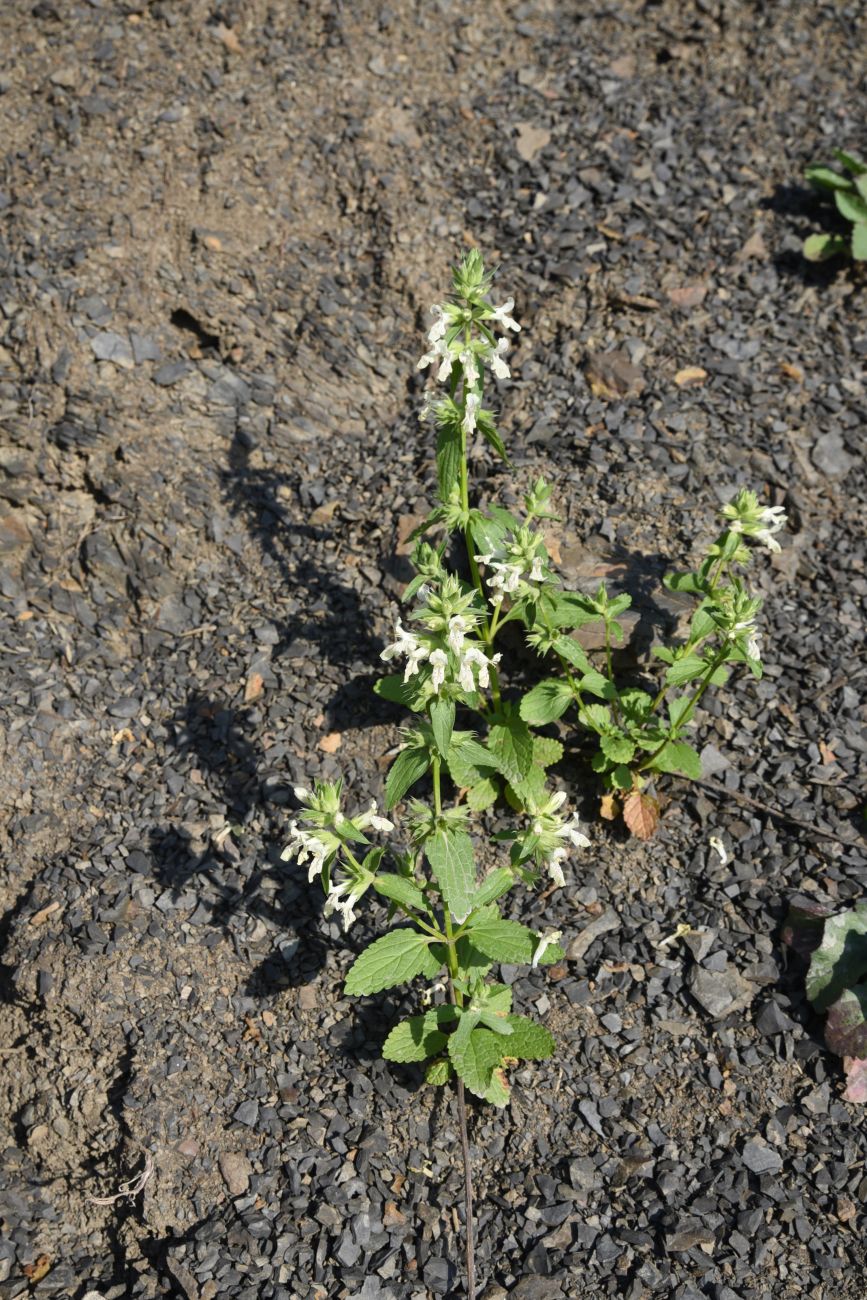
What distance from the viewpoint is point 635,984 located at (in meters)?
3.81

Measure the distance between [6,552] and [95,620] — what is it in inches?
19.0

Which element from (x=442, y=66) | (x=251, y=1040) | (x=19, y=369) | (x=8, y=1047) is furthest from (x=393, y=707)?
(x=442, y=66)

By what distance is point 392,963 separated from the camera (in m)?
3.29

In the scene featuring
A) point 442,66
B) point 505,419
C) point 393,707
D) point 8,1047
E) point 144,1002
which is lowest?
point 8,1047

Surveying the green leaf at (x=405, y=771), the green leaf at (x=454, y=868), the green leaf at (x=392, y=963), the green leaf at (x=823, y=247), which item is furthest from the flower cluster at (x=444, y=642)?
the green leaf at (x=823, y=247)

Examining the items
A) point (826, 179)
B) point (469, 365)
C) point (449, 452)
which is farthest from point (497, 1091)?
point (826, 179)

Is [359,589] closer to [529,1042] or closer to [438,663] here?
[438,663]

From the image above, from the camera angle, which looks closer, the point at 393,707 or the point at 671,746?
the point at 671,746

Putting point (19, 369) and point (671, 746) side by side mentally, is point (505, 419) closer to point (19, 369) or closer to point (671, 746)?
point (671, 746)

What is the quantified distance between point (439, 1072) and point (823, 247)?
13.7 ft

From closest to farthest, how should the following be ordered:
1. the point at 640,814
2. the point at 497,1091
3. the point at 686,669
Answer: the point at 497,1091, the point at 686,669, the point at 640,814

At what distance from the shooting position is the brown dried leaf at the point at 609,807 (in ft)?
13.2

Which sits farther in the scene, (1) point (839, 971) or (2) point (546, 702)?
(2) point (546, 702)

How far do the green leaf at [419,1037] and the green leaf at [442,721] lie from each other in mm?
898
